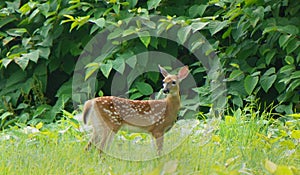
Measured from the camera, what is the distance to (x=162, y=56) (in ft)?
21.8

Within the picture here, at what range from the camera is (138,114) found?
4.23 meters

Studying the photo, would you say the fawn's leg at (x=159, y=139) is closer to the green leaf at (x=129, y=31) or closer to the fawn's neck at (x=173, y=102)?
the fawn's neck at (x=173, y=102)

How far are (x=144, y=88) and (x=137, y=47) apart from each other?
0.44 metres

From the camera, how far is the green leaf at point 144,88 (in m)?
6.42

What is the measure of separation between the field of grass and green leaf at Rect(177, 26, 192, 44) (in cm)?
104

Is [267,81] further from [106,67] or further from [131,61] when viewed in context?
[106,67]

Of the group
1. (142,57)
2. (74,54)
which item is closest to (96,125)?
(142,57)

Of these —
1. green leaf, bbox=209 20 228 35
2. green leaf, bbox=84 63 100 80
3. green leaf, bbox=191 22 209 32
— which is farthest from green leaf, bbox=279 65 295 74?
green leaf, bbox=84 63 100 80

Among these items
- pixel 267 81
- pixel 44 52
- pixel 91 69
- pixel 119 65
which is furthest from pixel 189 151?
→ pixel 44 52

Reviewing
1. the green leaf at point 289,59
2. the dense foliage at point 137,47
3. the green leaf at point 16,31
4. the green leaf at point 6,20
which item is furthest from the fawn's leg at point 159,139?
the green leaf at point 6,20

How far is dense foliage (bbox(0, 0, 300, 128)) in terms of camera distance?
6230 millimetres

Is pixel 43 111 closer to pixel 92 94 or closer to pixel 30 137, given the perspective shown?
pixel 92 94

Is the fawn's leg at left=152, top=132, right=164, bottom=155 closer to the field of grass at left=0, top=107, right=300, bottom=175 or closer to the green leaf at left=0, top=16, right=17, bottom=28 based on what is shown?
the field of grass at left=0, top=107, right=300, bottom=175

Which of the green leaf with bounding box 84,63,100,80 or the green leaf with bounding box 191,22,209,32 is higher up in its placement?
the green leaf with bounding box 191,22,209,32
